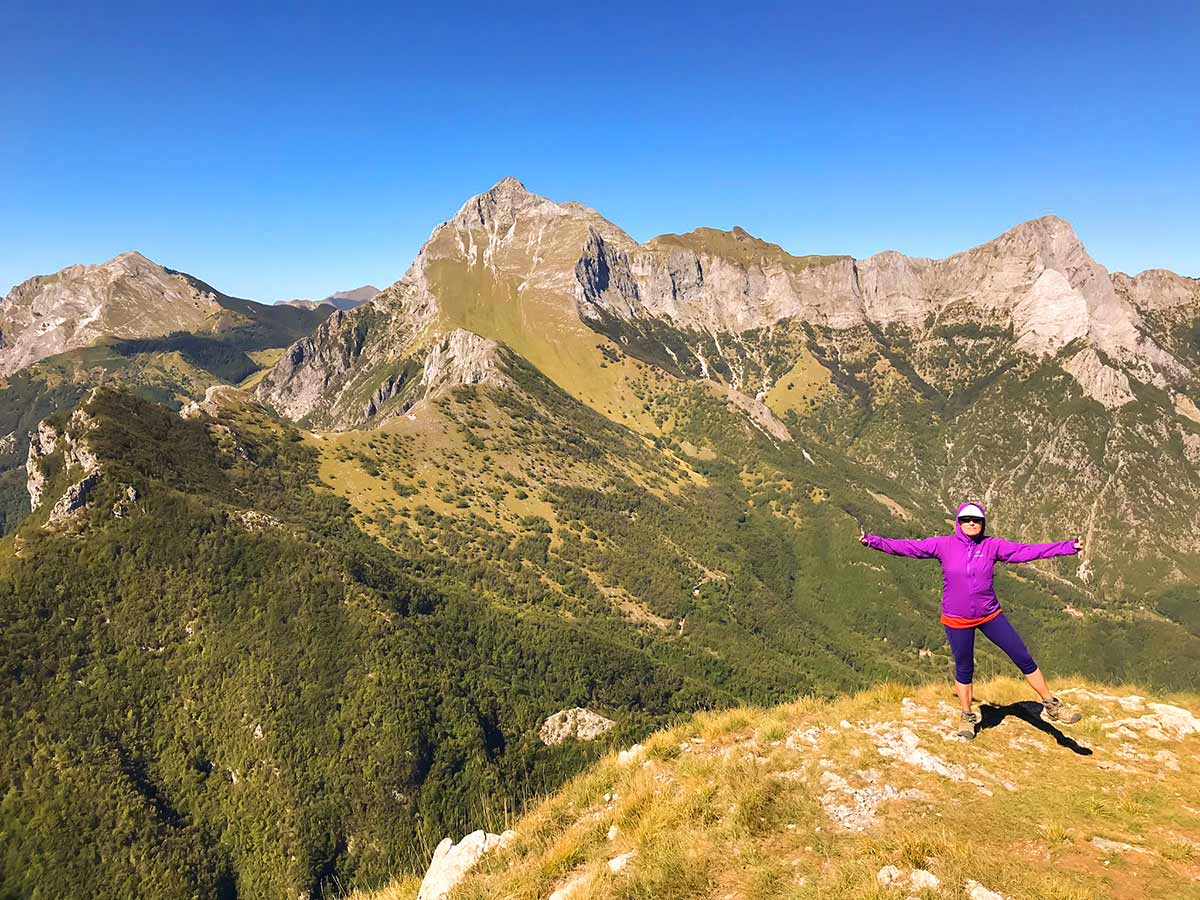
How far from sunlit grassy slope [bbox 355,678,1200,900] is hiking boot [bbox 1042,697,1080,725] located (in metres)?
0.43

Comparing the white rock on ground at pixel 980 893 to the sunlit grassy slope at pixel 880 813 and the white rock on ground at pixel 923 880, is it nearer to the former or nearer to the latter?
the sunlit grassy slope at pixel 880 813

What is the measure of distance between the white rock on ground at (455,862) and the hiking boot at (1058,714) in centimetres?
1663

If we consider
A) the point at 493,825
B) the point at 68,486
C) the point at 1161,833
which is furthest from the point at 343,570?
Answer: the point at 1161,833

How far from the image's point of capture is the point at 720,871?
1165 cm

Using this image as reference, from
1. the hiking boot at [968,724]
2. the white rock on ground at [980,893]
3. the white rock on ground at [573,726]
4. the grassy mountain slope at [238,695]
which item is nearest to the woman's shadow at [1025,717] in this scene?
the hiking boot at [968,724]

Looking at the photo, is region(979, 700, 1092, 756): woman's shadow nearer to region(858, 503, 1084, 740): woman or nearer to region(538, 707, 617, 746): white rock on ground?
region(858, 503, 1084, 740): woman

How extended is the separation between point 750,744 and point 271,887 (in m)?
128

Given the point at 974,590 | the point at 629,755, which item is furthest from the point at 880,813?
the point at 629,755

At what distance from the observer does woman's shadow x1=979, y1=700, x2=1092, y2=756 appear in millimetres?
16955

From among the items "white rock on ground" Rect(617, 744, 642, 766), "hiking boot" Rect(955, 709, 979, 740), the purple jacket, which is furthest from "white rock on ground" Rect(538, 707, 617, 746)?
the purple jacket

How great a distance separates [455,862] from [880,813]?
35.4 ft

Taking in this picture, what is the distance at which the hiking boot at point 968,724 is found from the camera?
17.0 meters

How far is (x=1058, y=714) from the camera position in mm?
17688

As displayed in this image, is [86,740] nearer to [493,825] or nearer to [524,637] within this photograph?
[524,637]
